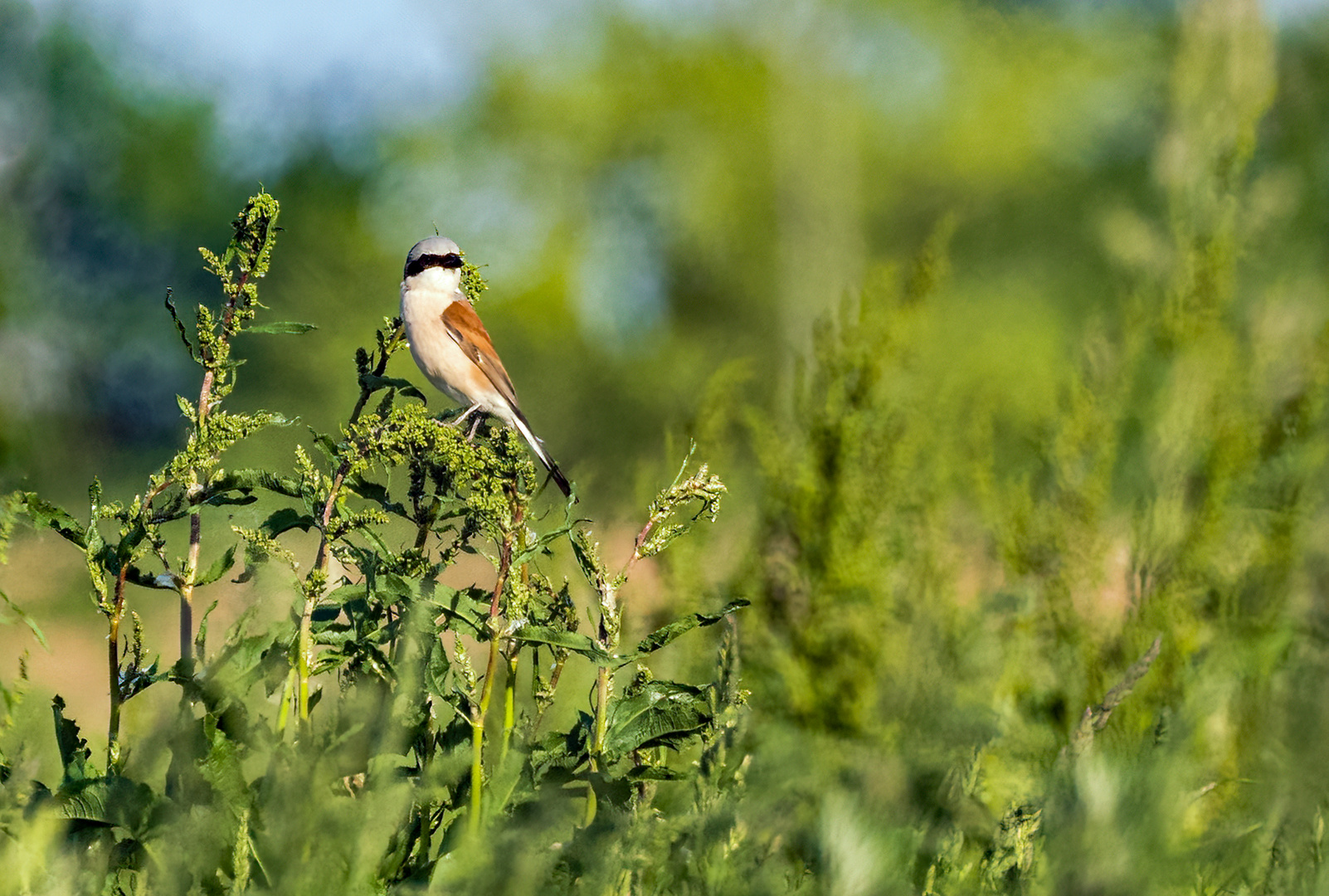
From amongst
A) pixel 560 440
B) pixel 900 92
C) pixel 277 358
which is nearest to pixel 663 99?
pixel 900 92

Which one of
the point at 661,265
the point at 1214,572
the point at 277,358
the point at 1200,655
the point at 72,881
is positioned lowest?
the point at 72,881

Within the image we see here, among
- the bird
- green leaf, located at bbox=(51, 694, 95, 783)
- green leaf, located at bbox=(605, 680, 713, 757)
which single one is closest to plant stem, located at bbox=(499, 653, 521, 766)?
green leaf, located at bbox=(605, 680, 713, 757)

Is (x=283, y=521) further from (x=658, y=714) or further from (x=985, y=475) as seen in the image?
(x=985, y=475)

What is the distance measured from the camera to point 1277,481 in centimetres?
279

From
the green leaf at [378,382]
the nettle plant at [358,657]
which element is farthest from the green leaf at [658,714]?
the green leaf at [378,382]

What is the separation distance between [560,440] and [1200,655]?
430 centimetres

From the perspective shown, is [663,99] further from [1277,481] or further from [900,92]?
[1277,481]

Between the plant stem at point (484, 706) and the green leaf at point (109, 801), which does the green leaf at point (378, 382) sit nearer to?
the plant stem at point (484, 706)

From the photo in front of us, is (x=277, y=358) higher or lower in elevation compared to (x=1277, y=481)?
higher

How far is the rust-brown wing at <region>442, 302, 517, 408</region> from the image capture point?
3793mm

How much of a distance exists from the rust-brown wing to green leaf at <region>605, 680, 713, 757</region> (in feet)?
Result: 7.49

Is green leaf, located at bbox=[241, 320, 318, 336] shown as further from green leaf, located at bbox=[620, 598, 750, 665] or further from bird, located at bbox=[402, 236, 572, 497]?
bird, located at bbox=[402, 236, 572, 497]

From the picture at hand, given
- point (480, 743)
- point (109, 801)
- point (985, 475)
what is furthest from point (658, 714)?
point (985, 475)

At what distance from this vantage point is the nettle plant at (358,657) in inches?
54.1
